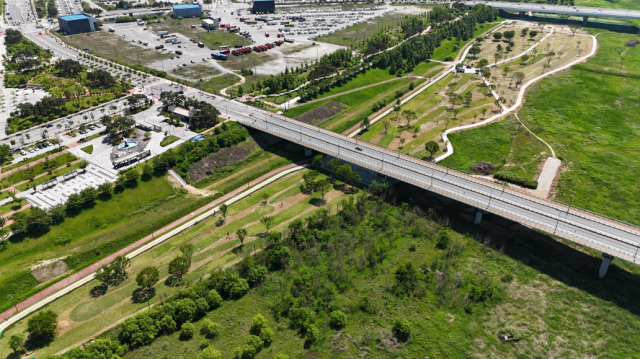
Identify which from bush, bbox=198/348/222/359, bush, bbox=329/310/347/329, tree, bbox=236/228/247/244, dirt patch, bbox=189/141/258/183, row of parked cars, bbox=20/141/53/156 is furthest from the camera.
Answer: row of parked cars, bbox=20/141/53/156

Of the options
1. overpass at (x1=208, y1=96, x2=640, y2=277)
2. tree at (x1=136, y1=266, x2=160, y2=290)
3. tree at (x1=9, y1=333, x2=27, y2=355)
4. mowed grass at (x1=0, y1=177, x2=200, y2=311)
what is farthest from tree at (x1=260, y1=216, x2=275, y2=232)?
tree at (x1=9, y1=333, x2=27, y2=355)

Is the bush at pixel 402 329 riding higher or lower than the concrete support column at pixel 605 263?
lower

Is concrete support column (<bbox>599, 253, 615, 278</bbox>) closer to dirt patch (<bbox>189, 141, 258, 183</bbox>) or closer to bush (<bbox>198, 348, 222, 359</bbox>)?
bush (<bbox>198, 348, 222, 359</bbox>)

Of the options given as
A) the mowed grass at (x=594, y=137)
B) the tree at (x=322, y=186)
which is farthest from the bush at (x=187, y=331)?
the mowed grass at (x=594, y=137)

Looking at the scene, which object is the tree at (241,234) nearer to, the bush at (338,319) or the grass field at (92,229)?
the grass field at (92,229)

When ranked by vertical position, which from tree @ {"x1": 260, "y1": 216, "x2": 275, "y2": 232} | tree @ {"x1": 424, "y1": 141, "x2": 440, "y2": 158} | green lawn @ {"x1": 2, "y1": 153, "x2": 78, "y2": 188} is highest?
tree @ {"x1": 424, "y1": 141, "x2": 440, "y2": 158}

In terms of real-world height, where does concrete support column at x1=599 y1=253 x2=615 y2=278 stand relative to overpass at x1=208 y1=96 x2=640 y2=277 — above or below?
below

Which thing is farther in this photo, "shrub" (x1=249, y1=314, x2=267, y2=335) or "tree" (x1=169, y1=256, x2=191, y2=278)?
"tree" (x1=169, y1=256, x2=191, y2=278)
